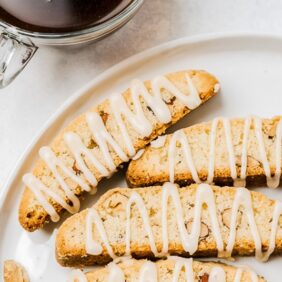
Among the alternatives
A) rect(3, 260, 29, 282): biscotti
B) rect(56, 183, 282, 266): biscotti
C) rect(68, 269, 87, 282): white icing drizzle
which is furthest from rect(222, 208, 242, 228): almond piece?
rect(3, 260, 29, 282): biscotti

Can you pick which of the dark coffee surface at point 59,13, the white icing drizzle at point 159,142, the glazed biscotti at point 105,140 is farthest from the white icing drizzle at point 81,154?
the dark coffee surface at point 59,13

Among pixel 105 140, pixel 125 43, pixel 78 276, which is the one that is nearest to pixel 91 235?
pixel 78 276

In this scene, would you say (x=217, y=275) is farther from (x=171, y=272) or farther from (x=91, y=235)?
(x=91, y=235)

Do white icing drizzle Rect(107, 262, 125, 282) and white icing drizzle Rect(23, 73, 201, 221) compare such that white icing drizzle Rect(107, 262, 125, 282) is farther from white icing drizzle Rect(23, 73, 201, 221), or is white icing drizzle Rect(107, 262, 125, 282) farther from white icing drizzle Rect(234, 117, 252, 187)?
white icing drizzle Rect(234, 117, 252, 187)

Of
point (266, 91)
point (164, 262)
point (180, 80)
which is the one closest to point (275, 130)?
point (266, 91)

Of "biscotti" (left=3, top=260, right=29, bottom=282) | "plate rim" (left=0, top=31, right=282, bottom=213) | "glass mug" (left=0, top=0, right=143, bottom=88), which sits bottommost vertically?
"biscotti" (left=3, top=260, right=29, bottom=282)

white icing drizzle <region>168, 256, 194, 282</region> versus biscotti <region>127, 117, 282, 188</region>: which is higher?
biscotti <region>127, 117, 282, 188</region>

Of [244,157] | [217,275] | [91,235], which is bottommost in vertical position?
[217,275]

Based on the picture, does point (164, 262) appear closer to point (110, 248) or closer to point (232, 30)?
point (110, 248)
